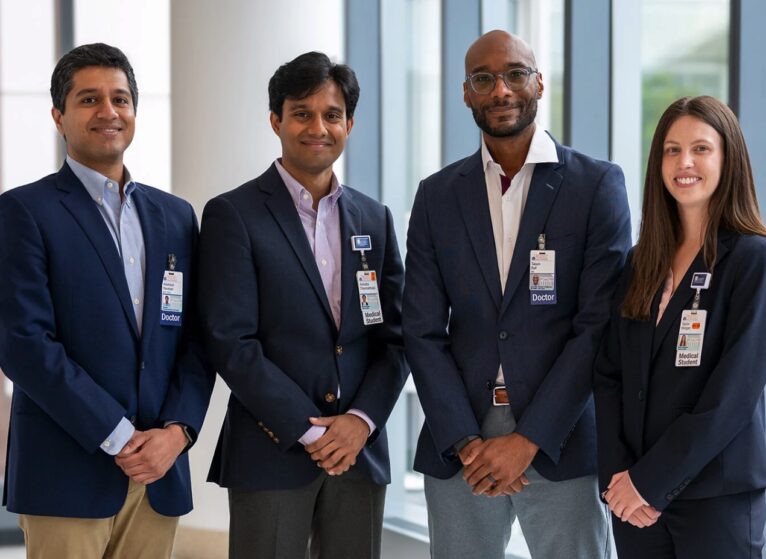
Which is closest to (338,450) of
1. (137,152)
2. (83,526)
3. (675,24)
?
(83,526)

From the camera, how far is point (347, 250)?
3023 millimetres

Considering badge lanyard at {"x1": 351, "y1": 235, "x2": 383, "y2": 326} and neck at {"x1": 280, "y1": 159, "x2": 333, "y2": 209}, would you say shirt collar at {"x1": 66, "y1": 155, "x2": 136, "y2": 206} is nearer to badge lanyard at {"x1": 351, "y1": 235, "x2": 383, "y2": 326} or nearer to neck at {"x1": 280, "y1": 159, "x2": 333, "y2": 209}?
neck at {"x1": 280, "y1": 159, "x2": 333, "y2": 209}

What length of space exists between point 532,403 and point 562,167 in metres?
0.69

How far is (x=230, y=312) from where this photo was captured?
112 inches

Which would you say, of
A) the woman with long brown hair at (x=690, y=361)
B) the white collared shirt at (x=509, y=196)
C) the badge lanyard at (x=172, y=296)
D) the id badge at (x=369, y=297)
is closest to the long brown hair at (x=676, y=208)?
the woman with long brown hair at (x=690, y=361)

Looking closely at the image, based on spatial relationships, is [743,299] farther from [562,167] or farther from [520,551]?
[520,551]

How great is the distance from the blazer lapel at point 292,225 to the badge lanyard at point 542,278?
60cm

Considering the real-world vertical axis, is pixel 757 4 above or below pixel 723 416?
above

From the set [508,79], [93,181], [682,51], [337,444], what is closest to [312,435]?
[337,444]

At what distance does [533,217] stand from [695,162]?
49cm

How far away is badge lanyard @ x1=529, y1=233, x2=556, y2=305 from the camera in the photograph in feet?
9.06

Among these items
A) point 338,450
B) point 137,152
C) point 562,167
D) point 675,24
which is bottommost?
point 338,450

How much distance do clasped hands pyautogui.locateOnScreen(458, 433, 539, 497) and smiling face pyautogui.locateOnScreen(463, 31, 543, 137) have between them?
0.87m

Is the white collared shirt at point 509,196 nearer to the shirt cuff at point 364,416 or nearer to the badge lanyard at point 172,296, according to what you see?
the shirt cuff at point 364,416
